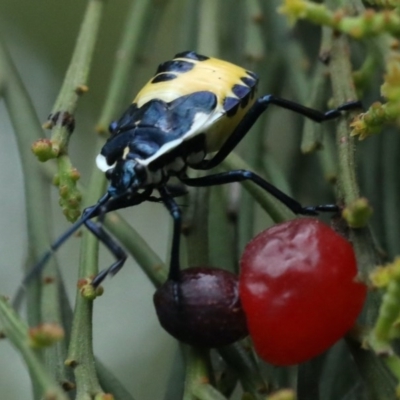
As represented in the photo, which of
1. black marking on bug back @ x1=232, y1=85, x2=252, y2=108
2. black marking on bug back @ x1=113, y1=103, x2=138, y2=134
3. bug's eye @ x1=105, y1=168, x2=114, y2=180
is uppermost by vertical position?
black marking on bug back @ x1=232, y1=85, x2=252, y2=108

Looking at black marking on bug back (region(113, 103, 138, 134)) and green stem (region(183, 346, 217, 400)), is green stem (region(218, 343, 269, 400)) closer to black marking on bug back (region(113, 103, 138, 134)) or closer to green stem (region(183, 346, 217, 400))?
green stem (region(183, 346, 217, 400))

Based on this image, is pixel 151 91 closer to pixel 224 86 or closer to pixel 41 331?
pixel 224 86

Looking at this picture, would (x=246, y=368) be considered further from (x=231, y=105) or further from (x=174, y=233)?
(x=231, y=105)

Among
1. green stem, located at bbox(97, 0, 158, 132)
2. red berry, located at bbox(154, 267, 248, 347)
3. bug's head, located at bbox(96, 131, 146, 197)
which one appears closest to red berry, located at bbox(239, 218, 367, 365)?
red berry, located at bbox(154, 267, 248, 347)

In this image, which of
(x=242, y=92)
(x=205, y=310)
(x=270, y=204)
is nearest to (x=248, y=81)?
(x=242, y=92)

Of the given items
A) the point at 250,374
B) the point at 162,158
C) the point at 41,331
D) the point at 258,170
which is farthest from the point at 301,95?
the point at 41,331

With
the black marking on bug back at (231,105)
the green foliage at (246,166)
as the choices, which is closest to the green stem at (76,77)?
the green foliage at (246,166)

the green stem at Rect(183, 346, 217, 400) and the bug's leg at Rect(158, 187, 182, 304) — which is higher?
the bug's leg at Rect(158, 187, 182, 304)
